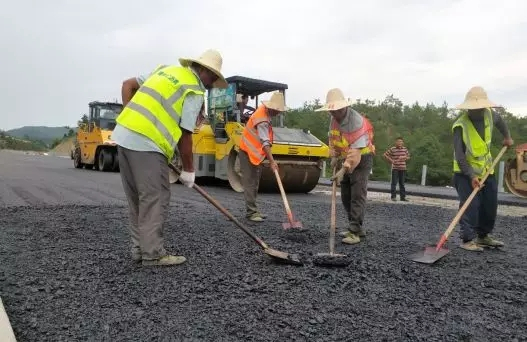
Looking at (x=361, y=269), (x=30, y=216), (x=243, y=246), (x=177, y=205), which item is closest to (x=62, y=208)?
(x=30, y=216)

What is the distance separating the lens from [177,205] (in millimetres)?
7797

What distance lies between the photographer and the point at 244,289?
3.22 m

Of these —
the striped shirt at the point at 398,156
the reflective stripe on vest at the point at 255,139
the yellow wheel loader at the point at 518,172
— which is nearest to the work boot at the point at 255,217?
the reflective stripe on vest at the point at 255,139

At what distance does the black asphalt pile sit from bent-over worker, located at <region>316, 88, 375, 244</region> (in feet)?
1.01

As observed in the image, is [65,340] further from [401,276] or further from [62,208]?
[62,208]

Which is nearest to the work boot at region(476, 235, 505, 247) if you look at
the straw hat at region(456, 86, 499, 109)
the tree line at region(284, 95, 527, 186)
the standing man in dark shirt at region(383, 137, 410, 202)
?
the straw hat at region(456, 86, 499, 109)

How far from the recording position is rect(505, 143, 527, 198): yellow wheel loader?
11617 mm

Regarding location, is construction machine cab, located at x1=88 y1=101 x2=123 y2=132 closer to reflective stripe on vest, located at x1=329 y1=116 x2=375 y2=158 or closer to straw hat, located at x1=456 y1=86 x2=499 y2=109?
reflective stripe on vest, located at x1=329 y1=116 x2=375 y2=158

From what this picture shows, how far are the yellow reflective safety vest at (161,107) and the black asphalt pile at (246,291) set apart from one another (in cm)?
98

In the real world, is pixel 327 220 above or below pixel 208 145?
below

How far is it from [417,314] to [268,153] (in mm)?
3512

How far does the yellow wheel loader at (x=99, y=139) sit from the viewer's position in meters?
17.0

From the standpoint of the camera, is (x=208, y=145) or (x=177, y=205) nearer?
(x=177, y=205)

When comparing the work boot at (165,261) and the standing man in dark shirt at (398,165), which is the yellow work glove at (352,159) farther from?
the standing man in dark shirt at (398,165)
